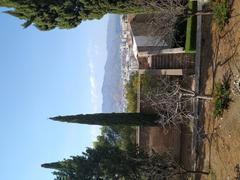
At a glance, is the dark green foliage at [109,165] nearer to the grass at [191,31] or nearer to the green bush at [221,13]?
the grass at [191,31]

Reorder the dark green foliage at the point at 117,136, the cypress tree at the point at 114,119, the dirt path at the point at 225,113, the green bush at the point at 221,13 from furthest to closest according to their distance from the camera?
1. the dark green foliage at the point at 117,136
2. the cypress tree at the point at 114,119
3. the green bush at the point at 221,13
4. the dirt path at the point at 225,113

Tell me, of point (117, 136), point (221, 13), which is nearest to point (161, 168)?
point (221, 13)

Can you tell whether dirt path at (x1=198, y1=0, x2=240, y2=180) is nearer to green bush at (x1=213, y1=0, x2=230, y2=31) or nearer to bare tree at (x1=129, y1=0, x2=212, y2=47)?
green bush at (x1=213, y1=0, x2=230, y2=31)

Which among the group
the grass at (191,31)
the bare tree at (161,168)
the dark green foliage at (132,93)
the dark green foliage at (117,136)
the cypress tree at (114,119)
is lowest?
the dark green foliage at (117,136)

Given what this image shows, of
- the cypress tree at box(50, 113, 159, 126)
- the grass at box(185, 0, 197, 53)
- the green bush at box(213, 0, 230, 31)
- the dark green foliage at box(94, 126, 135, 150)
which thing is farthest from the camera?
the dark green foliage at box(94, 126, 135, 150)

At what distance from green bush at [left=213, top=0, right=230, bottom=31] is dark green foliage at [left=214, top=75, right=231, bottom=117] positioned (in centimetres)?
255

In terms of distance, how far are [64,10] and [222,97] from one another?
1084 cm

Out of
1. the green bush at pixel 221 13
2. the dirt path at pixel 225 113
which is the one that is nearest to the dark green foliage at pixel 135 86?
the dirt path at pixel 225 113

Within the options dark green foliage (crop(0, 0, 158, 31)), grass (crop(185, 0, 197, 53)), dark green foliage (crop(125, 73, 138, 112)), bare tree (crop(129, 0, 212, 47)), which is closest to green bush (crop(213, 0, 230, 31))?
bare tree (crop(129, 0, 212, 47))

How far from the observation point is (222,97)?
2011cm

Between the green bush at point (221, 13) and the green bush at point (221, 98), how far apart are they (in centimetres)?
263

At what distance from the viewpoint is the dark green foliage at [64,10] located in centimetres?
2594

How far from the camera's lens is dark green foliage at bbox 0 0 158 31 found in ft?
85.1

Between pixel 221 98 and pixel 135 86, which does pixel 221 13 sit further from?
pixel 135 86
